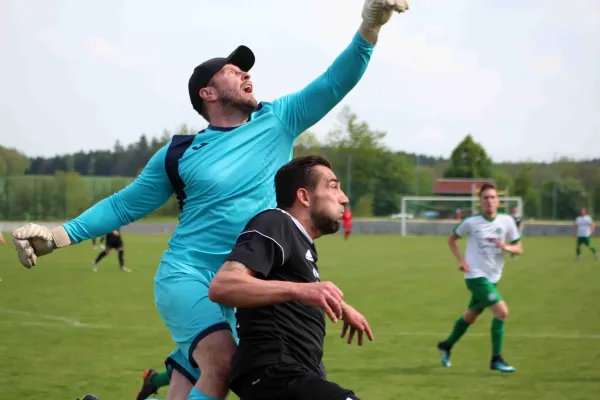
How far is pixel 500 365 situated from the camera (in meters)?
10.0

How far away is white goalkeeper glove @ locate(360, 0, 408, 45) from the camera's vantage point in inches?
177

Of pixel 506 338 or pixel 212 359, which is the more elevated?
pixel 212 359

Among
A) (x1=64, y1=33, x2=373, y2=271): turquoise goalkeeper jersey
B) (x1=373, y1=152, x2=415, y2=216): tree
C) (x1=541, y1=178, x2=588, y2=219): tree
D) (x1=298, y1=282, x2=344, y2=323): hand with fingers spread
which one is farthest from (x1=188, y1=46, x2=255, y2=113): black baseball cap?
(x1=373, y1=152, x2=415, y2=216): tree

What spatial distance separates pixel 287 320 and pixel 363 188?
57.8 m

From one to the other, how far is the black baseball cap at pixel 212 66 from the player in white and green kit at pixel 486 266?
19.9ft

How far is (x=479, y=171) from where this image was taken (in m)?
77.5

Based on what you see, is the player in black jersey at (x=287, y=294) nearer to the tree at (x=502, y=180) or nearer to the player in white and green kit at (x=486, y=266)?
the player in white and green kit at (x=486, y=266)

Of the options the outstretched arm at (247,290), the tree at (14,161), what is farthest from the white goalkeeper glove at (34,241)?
the tree at (14,161)

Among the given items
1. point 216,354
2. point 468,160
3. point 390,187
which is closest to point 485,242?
point 216,354

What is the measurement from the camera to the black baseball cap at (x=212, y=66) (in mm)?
5160

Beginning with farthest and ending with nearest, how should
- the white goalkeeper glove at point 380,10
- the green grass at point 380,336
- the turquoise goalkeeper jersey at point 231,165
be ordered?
the green grass at point 380,336, the turquoise goalkeeper jersey at point 231,165, the white goalkeeper glove at point 380,10

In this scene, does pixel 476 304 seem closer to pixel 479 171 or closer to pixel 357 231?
pixel 357 231

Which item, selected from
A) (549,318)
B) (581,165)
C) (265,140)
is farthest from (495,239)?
(581,165)

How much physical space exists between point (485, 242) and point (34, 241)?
7117 mm
